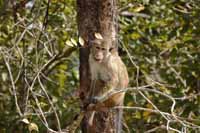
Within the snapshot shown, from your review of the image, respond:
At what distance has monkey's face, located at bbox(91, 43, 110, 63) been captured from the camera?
3.21 meters

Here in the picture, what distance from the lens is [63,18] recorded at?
4.39 m

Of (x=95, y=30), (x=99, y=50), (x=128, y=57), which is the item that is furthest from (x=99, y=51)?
(x=128, y=57)

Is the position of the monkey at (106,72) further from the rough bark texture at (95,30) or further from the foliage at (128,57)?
the foliage at (128,57)

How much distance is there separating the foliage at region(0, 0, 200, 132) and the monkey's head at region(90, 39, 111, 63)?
0.80 metres

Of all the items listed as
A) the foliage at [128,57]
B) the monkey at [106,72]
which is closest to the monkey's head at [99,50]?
the monkey at [106,72]

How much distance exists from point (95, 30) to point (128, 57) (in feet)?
4.56

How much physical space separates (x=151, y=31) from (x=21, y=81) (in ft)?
3.76

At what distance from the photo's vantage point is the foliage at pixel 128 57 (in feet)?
14.0

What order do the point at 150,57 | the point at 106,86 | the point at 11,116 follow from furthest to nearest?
the point at 150,57, the point at 11,116, the point at 106,86

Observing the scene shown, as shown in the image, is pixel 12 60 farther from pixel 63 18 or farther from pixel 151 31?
pixel 151 31

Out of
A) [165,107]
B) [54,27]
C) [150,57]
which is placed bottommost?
[165,107]

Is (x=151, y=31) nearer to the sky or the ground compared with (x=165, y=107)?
nearer to the sky

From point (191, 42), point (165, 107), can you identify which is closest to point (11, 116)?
point (165, 107)

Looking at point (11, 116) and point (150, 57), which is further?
point (150, 57)
